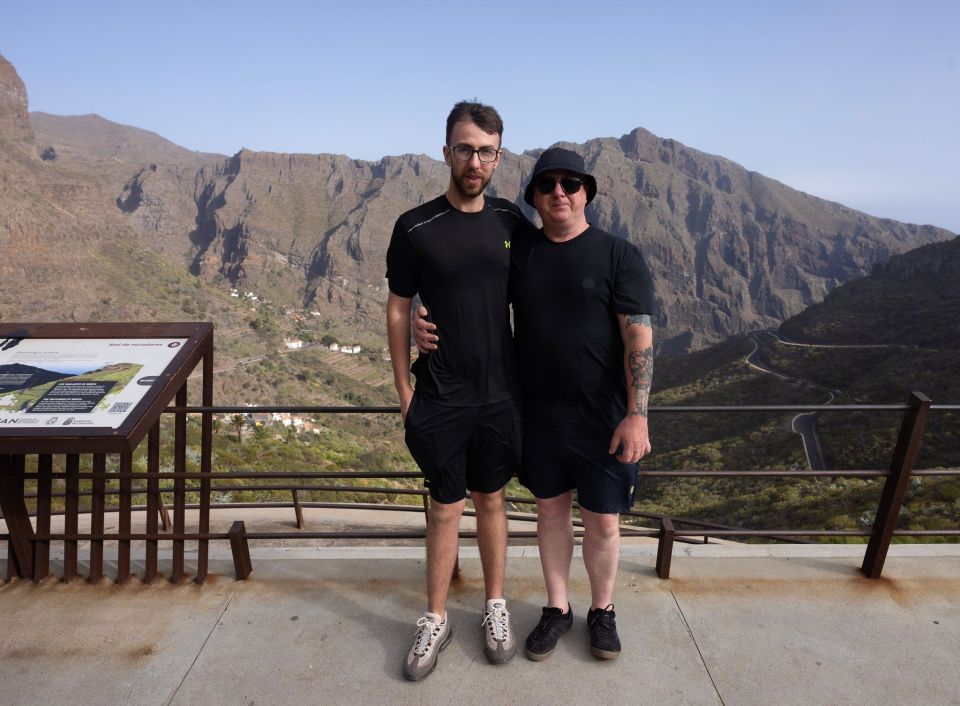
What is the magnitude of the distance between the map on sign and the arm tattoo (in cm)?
241

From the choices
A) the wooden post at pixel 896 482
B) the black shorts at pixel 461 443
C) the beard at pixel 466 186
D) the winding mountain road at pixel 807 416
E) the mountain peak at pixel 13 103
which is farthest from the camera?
the mountain peak at pixel 13 103

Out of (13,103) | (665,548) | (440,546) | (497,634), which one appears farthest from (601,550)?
(13,103)

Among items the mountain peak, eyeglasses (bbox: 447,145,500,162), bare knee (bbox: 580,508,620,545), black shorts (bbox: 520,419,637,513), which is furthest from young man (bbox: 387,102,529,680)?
the mountain peak

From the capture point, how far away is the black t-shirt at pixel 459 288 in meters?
2.62

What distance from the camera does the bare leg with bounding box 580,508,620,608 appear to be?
2.86 meters

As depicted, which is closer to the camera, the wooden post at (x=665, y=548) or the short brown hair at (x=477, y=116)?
the short brown hair at (x=477, y=116)

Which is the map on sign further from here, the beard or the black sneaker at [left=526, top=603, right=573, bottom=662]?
the black sneaker at [left=526, top=603, right=573, bottom=662]

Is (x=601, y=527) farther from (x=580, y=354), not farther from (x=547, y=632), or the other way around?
(x=580, y=354)

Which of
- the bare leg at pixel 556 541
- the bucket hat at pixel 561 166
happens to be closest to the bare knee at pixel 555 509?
the bare leg at pixel 556 541

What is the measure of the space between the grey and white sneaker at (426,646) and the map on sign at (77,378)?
175 centimetres

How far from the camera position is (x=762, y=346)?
6462 cm

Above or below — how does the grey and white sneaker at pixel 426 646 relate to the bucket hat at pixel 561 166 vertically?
below

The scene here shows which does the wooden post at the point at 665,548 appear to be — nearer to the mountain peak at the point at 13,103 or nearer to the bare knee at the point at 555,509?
the bare knee at the point at 555,509

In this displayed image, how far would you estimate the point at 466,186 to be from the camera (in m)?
2.59
